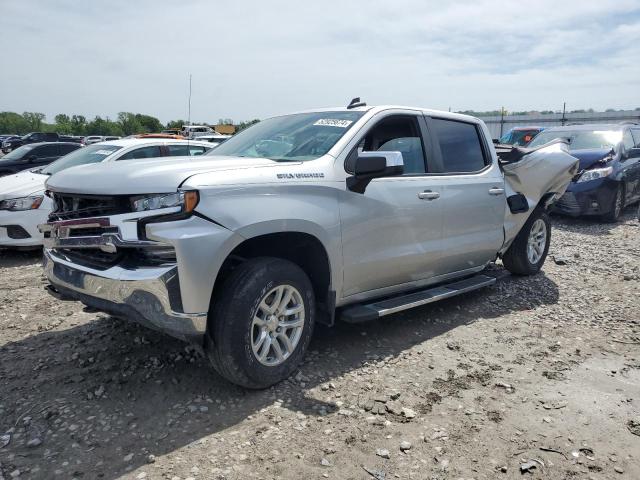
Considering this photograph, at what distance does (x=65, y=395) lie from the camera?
134 inches

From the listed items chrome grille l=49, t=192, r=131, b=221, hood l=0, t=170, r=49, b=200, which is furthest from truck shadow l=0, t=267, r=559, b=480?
hood l=0, t=170, r=49, b=200

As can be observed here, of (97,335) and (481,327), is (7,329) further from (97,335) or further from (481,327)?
(481,327)

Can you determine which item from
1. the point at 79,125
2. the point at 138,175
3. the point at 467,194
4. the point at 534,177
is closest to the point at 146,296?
the point at 138,175

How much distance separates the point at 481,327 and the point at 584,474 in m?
2.12

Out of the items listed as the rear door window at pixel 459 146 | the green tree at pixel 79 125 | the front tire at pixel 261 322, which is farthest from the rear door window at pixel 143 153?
the green tree at pixel 79 125

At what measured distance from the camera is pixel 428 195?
4410 mm

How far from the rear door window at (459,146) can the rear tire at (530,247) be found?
4.07ft

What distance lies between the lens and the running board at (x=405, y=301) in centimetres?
394

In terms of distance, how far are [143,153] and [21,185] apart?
161 centimetres

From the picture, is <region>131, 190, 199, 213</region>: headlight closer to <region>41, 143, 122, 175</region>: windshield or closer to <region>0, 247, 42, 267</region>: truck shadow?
<region>0, 247, 42, 267</region>: truck shadow

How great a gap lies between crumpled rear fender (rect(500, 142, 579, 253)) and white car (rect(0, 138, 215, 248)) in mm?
3437

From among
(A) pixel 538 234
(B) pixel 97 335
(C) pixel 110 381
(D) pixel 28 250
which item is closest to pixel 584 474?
(C) pixel 110 381

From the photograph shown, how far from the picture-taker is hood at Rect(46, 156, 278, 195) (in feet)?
10.0

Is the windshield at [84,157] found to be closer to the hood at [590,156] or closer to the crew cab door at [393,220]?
the crew cab door at [393,220]
